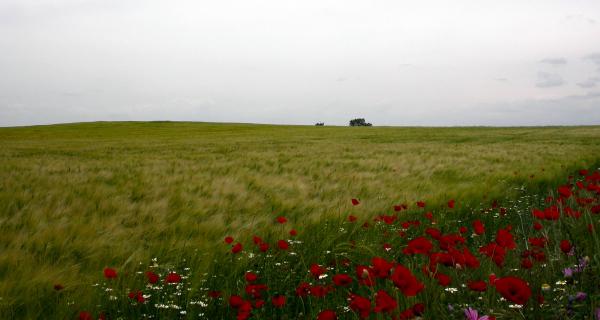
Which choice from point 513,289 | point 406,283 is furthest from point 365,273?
point 513,289

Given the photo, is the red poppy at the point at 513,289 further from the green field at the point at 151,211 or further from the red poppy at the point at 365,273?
the green field at the point at 151,211

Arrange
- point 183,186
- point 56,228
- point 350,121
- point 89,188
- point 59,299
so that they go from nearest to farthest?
point 59,299
point 56,228
point 89,188
point 183,186
point 350,121

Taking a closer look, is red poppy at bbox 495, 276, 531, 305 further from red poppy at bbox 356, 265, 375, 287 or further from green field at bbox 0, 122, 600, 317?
green field at bbox 0, 122, 600, 317

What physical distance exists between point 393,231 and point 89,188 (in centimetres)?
338

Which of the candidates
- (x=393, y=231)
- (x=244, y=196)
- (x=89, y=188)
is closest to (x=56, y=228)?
(x=89, y=188)

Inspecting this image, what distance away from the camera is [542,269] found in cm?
255

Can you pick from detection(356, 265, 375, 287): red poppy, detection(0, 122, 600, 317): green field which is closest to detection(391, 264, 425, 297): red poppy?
detection(356, 265, 375, 287): red poppy

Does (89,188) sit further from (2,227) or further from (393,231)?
(393,231)

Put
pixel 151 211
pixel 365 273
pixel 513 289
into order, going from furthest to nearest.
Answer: pixel 151 211
pixel 365 273
pixel 513 289

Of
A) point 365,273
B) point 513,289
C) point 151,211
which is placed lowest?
point 151,211

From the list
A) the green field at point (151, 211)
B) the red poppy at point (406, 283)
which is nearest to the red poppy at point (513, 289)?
the red poppy at point (406, 283)

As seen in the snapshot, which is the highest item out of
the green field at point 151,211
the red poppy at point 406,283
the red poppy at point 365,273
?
the red poppy at point 406,283

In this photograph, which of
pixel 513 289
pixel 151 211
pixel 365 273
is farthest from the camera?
pixel 151 211

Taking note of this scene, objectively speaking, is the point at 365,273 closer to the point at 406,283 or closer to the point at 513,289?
the point at 406,283
